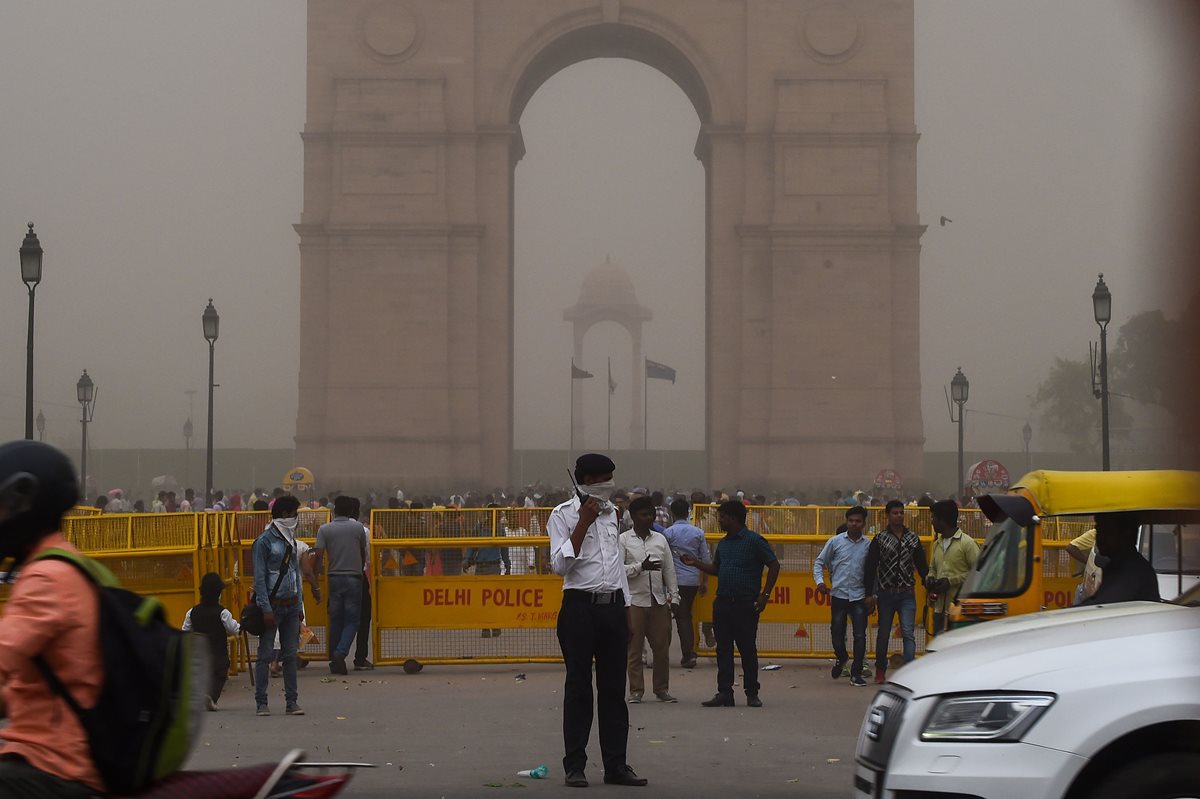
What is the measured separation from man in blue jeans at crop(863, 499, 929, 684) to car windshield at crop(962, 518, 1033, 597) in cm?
329

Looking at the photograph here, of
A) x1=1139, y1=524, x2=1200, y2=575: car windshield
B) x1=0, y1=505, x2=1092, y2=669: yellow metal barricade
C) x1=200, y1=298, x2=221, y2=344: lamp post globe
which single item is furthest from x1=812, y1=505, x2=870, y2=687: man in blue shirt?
x1=200, y1=298, x2=221, y2=344: lamp post globe

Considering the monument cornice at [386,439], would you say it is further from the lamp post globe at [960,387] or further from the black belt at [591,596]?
the black belt at [591,596]

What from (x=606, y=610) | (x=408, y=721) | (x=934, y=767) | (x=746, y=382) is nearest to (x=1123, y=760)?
(x=934, y=767)

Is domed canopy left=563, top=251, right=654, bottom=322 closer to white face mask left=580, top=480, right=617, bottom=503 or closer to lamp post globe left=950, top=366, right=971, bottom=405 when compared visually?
lamp post globe left=950, top=366, right=971, bottom=405

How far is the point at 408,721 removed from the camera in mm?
10250

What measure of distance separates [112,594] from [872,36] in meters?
36.9

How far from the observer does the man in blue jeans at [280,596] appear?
10.5 meters

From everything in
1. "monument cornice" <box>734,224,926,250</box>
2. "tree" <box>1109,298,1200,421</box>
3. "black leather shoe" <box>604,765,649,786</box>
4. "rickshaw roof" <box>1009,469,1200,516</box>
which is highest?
"monument cornice" <box>734,224,926,250</box>

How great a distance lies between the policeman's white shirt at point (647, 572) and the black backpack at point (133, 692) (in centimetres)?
789

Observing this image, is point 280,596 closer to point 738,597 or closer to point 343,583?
point 343,583

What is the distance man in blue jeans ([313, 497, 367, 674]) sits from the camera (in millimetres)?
13039

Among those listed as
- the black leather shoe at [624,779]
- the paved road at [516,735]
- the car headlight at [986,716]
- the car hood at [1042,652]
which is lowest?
the paved road at [516,735]

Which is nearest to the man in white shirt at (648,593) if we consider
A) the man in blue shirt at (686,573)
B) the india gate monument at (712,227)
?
the man in blue shirt at (686,573)

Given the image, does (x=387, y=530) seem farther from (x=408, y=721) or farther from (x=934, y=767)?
(x=934, y=767)
